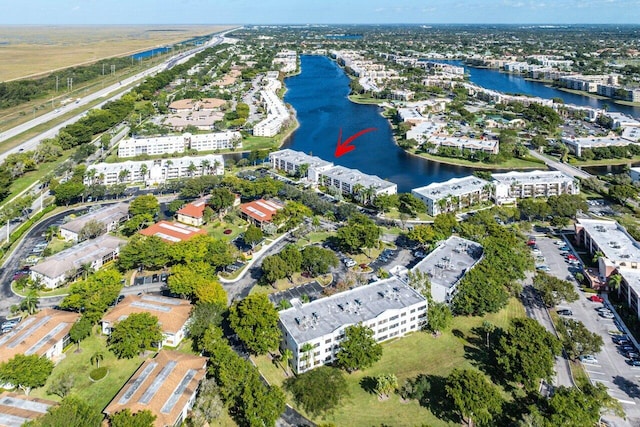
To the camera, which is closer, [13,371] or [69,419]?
[69,419]

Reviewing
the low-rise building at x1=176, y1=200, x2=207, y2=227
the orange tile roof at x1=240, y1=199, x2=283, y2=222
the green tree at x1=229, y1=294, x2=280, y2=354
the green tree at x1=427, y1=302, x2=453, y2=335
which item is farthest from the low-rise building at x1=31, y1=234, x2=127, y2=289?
the green tree at x1=427, y1=302, x2=453, y2=335

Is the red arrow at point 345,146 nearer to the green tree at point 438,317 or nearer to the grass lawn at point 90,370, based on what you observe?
the green tree at point 438,317

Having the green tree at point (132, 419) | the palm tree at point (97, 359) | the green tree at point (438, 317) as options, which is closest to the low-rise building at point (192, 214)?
the palm tree at point (97, 359)

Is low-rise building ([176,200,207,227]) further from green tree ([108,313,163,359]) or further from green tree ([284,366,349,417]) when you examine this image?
green tree ([284,366,349,417])

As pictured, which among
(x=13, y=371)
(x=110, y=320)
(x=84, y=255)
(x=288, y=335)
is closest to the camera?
(x=13, y=371)

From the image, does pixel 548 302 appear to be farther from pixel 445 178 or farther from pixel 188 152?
pixel 188 152

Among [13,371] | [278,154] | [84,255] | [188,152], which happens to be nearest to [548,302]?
[13,371]

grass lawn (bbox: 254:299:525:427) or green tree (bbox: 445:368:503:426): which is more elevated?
green tree (bbox: 445:368:503:426)
